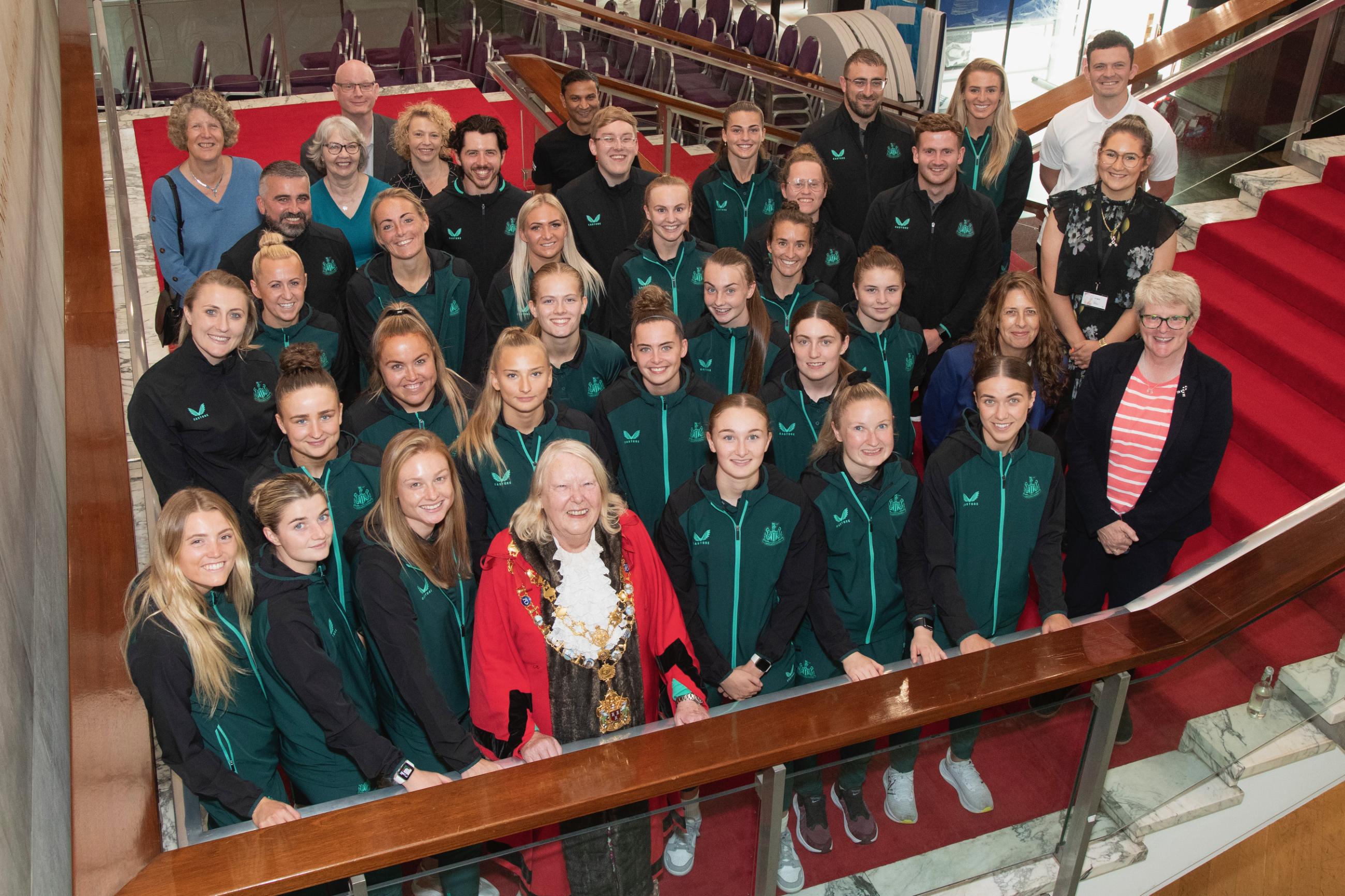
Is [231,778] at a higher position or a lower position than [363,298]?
lower

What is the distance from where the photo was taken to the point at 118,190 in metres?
4.89

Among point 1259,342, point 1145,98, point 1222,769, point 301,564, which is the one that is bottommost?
point 1222,769

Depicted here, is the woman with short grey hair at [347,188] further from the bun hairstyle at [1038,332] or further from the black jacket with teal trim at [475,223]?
the bun hairstyle at [1038,332]

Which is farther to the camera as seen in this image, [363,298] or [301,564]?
[363,298]

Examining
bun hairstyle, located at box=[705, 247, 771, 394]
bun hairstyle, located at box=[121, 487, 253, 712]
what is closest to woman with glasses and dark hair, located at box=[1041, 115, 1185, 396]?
bun hairstyle, located at box=[705, 247, 771, 394]

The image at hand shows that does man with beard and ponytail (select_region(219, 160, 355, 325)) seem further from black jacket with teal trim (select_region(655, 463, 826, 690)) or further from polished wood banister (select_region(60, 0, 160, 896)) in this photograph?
black jacket with teal trim (select_region(655, 463, 826, 690))

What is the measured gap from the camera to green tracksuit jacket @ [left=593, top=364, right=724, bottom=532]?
12.5 ft

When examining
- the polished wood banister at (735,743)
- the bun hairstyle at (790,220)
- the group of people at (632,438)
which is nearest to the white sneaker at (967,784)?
the group of people at (632,438)

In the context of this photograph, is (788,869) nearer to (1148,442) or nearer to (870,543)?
(870,543)

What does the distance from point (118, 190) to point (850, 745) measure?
403 centimetres

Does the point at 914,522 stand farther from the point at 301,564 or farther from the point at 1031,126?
the point at 1031,126

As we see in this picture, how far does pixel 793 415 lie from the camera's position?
13.0ft

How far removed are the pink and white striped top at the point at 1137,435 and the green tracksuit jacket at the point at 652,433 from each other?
138cm

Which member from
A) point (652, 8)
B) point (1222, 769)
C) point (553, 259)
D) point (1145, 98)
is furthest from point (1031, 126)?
point (652, 8)
